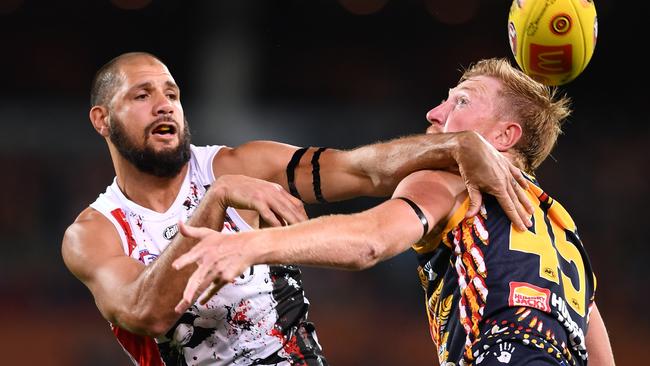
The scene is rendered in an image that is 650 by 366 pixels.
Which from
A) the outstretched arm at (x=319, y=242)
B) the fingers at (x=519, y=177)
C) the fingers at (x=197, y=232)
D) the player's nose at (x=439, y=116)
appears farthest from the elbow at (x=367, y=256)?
the player's nose at (x=439, y=116)

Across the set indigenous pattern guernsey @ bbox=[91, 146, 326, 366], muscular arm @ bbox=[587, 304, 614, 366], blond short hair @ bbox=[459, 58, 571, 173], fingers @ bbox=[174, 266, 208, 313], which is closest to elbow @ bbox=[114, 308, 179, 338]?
indigenous pattern guernsey @ bbox=[91, 146, 326, 366]

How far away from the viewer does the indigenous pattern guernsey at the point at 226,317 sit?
4492 millimetres

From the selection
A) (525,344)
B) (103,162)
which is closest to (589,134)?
(103,162)

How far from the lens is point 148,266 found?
405 cm

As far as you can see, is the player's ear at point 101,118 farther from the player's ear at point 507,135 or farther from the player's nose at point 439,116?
the player's ear at point 507,135

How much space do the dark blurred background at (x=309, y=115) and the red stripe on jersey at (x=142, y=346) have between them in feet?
19.7

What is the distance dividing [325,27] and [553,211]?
1153cm

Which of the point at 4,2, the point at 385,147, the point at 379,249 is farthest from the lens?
the point at 4,2

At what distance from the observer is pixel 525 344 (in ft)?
11.4

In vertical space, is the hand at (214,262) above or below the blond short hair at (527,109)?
below

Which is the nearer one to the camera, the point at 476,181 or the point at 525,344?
the point at 525,344

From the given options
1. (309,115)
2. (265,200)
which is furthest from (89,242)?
(309,115)

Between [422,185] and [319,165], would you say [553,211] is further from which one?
[319,165]

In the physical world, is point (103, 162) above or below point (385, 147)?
above
